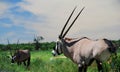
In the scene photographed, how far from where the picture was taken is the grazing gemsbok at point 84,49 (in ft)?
45.6

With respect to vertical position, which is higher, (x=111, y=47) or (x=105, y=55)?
(x=111, y=47)

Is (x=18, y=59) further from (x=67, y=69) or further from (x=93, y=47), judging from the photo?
(x=93, y=47)

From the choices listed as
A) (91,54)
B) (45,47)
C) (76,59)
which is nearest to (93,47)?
(91,54)

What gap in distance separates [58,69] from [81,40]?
3034 millimetres

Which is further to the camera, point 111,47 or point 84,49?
point 84,49

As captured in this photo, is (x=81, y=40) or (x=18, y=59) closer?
(x=81, y=40)

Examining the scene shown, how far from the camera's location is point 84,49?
14.6 m

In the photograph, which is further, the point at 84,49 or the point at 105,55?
the point at 84,49

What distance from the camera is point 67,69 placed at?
17547 millimetres

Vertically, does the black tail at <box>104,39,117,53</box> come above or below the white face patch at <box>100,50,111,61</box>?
above

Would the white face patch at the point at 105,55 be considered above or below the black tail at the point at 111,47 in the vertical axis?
below

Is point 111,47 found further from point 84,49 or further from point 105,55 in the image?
point 84,49

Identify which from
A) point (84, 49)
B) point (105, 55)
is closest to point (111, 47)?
point (105, 55)

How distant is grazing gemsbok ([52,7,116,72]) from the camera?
13.9 meters
